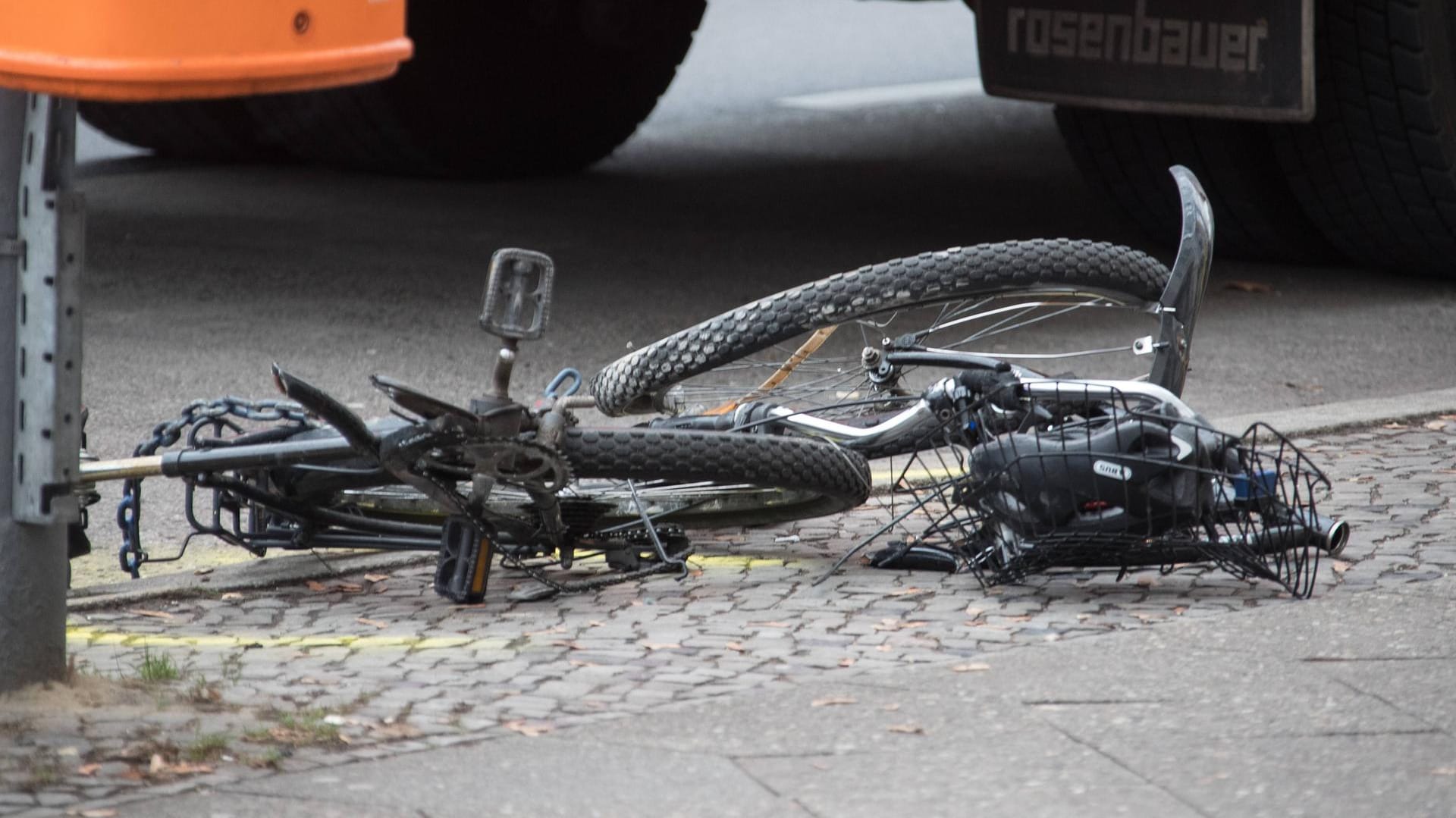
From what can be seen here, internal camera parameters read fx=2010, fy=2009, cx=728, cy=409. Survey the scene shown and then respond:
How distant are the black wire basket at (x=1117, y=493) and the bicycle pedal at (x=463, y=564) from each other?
1.06 m

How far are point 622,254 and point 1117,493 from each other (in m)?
5.43

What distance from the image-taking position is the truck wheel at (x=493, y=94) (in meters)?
11.1

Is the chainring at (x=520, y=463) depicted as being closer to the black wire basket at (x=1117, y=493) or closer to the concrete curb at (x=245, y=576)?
the concrete curb at (x=245, y=576)

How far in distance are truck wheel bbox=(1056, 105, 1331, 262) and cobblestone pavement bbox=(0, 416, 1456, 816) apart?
12.5ft

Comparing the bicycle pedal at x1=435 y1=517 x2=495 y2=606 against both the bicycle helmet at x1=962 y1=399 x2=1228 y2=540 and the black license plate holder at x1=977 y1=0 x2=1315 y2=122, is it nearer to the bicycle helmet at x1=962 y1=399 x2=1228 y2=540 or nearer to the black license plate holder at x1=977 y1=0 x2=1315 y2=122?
the bicycle helmet at x1=962 y1=399 x2=1228 y2=540

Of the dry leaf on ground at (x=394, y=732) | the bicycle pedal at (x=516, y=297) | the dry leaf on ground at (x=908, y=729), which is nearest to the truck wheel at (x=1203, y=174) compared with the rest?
the bicycle pedal at (x=516, y=297)

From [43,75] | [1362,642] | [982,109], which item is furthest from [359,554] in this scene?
[982,109]

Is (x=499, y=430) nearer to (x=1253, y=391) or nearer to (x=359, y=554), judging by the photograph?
(x=359, y=554)

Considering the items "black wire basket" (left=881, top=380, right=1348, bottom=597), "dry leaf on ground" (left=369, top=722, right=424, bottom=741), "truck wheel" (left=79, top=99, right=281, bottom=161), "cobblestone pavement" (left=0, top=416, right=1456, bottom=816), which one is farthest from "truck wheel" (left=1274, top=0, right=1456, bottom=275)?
"truck wheel" (left=79, top=99, right=281, bottom=161)

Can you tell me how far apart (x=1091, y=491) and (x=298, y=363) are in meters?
3.70

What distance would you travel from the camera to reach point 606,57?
1198cm

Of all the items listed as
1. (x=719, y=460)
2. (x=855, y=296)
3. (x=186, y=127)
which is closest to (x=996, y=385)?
(x=855, y=296)

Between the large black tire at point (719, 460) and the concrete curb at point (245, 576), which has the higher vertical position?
the large black tire at point (719, 460)

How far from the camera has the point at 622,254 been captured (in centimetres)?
955
